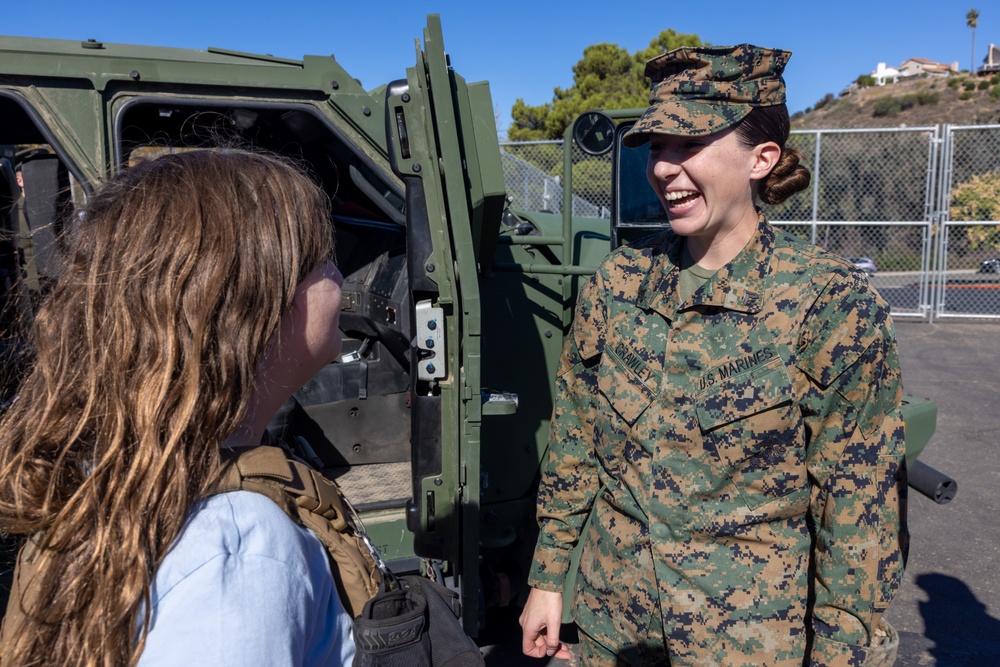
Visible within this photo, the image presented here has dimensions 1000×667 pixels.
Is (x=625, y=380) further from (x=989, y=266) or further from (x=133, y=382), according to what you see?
(x=989, y=266)

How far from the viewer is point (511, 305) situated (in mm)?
3154

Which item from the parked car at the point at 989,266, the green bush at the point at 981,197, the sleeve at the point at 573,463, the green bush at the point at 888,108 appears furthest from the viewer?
the green bush at the point at 888,108

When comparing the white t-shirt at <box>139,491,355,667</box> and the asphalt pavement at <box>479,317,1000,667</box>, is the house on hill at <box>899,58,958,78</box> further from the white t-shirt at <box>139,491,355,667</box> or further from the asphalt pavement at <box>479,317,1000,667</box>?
the white t-shirt at <box>139,491,355,667</box>

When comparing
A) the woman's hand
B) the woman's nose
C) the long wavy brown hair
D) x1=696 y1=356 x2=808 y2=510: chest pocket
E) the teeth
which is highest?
the woman's nose

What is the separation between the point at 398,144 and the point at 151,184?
1389mm

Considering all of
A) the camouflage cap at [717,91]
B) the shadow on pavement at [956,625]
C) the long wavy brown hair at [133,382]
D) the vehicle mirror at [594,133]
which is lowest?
the shadow on pavement at [956,625]

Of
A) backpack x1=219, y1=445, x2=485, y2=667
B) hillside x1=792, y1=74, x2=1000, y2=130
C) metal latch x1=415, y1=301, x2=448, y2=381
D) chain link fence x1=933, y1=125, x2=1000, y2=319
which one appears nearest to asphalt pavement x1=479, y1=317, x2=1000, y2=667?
backpack x1=219, y1=445, x2=485, y2=667

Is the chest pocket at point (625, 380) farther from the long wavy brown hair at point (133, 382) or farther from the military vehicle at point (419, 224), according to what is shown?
the long wavy brown hair at point (133, 382)

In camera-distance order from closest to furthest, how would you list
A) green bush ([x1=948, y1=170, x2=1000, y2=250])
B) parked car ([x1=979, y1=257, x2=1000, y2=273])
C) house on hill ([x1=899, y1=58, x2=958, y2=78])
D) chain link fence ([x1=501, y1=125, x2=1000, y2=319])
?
1. chain link fence ([x1=501, y1=125, x2=1000, y2=319])
2. green bush ([x1=948, y1=170, x2=1000, y2=250])
3. parked car ([x1=979, y1=257, x2=1000, y2=273])
4. house on hill ([x1=899, y1=58, x2=958, y2=78])

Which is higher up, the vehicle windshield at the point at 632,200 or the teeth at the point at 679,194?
the vehicle windshield at the point at 632,200

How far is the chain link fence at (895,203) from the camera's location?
9.65 meters

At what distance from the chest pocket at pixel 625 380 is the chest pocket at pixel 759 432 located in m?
0.14

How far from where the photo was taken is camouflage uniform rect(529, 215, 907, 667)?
1.62 metres

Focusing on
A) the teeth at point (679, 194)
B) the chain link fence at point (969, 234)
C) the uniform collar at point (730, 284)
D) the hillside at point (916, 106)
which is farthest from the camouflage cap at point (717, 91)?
the hillside at point (916, 106)
